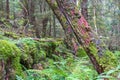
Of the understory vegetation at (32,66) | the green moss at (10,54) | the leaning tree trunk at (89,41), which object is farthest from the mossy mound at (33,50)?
the leaning tree trunk at (89,41)

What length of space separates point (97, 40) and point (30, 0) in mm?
13114

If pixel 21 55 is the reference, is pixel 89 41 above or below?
above

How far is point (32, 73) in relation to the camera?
6.13 metres

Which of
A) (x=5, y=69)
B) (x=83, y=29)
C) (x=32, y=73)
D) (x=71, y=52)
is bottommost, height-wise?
A: (x=71, y=52)

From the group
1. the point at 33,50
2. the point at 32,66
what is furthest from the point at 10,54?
the point at 33,50

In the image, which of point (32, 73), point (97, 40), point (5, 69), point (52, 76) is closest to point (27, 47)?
point (32, 73)

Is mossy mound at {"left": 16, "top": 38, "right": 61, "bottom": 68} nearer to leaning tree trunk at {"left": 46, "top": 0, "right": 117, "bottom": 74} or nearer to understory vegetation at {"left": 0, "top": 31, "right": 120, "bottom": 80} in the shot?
understory vegetation at {"left": 0, "top": 31, "right": 120, "bottom": 80}

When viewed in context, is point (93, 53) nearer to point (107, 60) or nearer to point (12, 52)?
point (107, 60)

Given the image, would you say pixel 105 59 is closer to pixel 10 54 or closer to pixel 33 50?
pixel 10 54

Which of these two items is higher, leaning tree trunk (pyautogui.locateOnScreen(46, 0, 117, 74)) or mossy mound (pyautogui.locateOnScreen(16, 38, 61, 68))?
leaning tree trunk (pyautogui.locateOnScreen(46, 0, 117, 74))

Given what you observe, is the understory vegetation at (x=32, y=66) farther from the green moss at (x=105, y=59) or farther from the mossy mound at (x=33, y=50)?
the green moss at (x=105, y=59)

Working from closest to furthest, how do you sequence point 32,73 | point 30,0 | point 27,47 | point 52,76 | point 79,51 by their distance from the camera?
point 52,76
point 32,73
point 27,47
point 79,51
point 30,0

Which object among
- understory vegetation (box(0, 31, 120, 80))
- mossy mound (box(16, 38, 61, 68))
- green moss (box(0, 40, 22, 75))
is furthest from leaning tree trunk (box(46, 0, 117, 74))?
mossy mound (box(16, 38, 61, 68))

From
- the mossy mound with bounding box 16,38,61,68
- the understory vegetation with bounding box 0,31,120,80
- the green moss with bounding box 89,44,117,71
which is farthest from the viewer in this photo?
the mossy mound with bounding box 16,38,61,68
